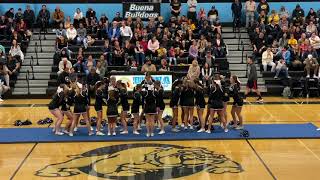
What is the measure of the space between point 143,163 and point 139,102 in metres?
3.36

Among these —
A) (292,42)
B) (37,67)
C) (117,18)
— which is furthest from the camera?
(117,18)

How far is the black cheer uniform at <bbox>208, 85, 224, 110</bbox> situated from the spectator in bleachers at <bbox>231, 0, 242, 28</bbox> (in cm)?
1441

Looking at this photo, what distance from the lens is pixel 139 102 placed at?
53.8 feet

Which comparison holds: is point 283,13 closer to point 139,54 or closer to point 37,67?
point 139,54

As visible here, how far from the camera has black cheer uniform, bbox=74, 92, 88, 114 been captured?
16094mm

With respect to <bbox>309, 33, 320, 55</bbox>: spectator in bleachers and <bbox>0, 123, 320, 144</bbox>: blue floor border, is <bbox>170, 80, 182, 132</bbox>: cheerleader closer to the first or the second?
<bbox>0, 123, 320, 144</bbox>: blue floor border

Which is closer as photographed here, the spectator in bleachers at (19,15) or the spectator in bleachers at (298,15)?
the spectator in bleachers at (19,15)

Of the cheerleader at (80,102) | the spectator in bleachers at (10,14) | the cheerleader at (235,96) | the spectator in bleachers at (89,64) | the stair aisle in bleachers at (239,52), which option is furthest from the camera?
the spectator in bleachers at (10,14)

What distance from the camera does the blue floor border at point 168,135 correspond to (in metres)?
16.0

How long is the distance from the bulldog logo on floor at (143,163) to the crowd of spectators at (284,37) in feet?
41.8

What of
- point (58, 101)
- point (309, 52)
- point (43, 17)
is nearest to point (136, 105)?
point (58, 101)

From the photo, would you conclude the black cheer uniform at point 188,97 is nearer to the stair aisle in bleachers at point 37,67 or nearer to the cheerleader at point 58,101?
the cheerleader at point 58,101

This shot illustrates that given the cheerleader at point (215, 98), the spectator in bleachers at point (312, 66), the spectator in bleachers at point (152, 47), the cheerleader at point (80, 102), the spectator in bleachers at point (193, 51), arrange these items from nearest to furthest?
the cheerleader at point (80, 102) → the cheerleader at point (215, 98) → the spectator in bleachers at point (312, 66) → the spectator in bleachers at point (193, 51) → the spectator in bleachers at point (152, 47)

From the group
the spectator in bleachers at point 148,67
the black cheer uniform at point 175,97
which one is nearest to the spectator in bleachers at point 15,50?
the spectator in bleachers at point 148,67
